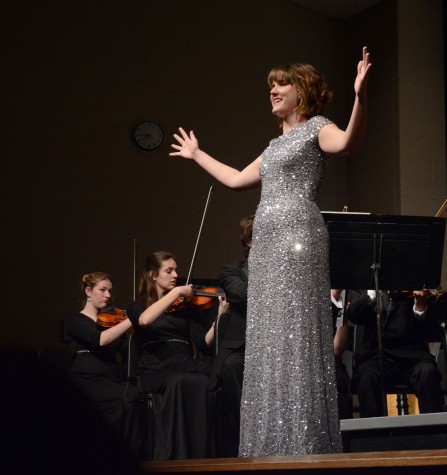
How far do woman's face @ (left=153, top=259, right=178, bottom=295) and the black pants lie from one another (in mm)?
1088

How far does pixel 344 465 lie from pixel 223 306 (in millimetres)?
2712

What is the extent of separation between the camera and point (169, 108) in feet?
20.6

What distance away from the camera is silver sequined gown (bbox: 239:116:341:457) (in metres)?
2.36

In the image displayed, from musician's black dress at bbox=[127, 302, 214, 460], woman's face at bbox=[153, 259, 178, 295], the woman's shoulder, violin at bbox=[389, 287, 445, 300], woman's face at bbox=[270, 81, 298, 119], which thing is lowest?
musician's black dress at bbox=[127, 302, 214, 460]

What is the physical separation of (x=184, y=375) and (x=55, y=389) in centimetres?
326

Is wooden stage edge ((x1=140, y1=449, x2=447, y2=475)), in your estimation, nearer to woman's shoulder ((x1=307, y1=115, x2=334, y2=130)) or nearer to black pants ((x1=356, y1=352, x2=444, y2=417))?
woman's shoulder ((x1=307, y1=115, x2=334, y2=130))

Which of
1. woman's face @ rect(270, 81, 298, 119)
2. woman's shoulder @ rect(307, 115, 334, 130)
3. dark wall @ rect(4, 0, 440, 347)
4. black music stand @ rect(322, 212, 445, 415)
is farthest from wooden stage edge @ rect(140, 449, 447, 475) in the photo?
dark wall @ rect(4, 0, 440, 347)

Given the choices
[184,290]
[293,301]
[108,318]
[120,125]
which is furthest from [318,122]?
[120,125]

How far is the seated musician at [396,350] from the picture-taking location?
3.78 meters

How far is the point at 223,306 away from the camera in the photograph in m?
4.09

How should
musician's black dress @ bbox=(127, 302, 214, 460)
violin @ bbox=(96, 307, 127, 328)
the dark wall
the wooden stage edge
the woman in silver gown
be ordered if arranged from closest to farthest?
the wooden stage edge < the woman in silver gown < musician's black dress @ bbox=(127, 302, 214, 460) < violin @ bbox=(96, 307, 127, 328) < the dark wall

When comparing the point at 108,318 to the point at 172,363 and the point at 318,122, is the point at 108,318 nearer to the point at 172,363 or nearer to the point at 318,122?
the point at 172,363

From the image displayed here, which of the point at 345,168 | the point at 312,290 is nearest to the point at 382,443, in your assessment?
the point at 312,290

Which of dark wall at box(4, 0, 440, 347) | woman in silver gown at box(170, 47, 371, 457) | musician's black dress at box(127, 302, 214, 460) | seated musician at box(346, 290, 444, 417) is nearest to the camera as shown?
woman in silver gown at box(170, 47, 371, 457)
